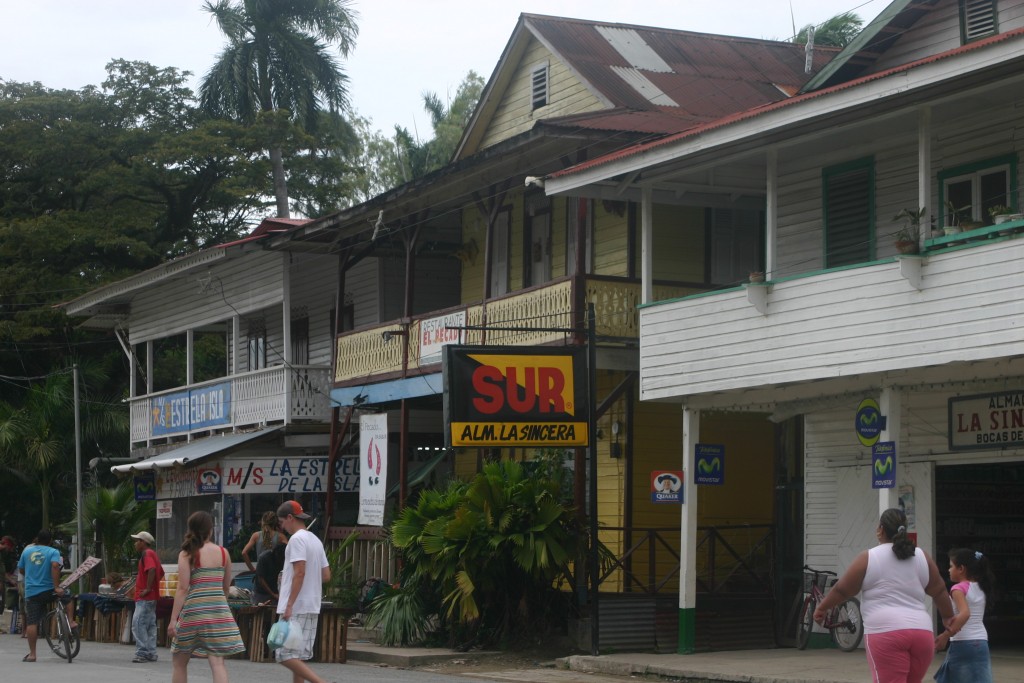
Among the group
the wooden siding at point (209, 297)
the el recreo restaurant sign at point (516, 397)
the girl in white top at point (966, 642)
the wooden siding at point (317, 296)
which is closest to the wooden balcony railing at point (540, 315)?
the el recreo restaurant sign at point (516, 397)

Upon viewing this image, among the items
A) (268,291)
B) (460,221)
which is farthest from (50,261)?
(460,221)

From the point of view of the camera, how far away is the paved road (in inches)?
613

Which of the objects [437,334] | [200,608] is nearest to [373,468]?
[437,334]

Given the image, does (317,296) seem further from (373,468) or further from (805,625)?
(805,625)

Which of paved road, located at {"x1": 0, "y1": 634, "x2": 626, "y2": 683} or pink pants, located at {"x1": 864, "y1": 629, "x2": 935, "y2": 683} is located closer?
pink pants, located at {"x1": 864, "y1": 629, "x2": 935, "y2": 683}

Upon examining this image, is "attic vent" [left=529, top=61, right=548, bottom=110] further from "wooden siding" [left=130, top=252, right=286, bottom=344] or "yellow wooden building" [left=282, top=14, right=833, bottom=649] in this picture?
"wooden siding" [left=130, top=252, right=286, bottom=344]

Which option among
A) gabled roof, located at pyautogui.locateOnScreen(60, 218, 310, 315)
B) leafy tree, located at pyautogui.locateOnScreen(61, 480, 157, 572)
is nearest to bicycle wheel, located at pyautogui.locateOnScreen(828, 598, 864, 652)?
gabled roof, located at pyautogui.locateOnScreen(60, 218, 310, 315)

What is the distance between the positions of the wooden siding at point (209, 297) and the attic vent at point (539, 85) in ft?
18.9

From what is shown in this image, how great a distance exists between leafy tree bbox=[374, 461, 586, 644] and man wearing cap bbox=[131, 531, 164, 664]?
3127 millimetres

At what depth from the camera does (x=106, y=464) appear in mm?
41906

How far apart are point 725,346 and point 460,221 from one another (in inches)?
372

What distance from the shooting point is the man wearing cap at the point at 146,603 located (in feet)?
61.6

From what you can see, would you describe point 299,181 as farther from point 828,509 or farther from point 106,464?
point 828,509

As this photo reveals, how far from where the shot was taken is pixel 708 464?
18922 mm
